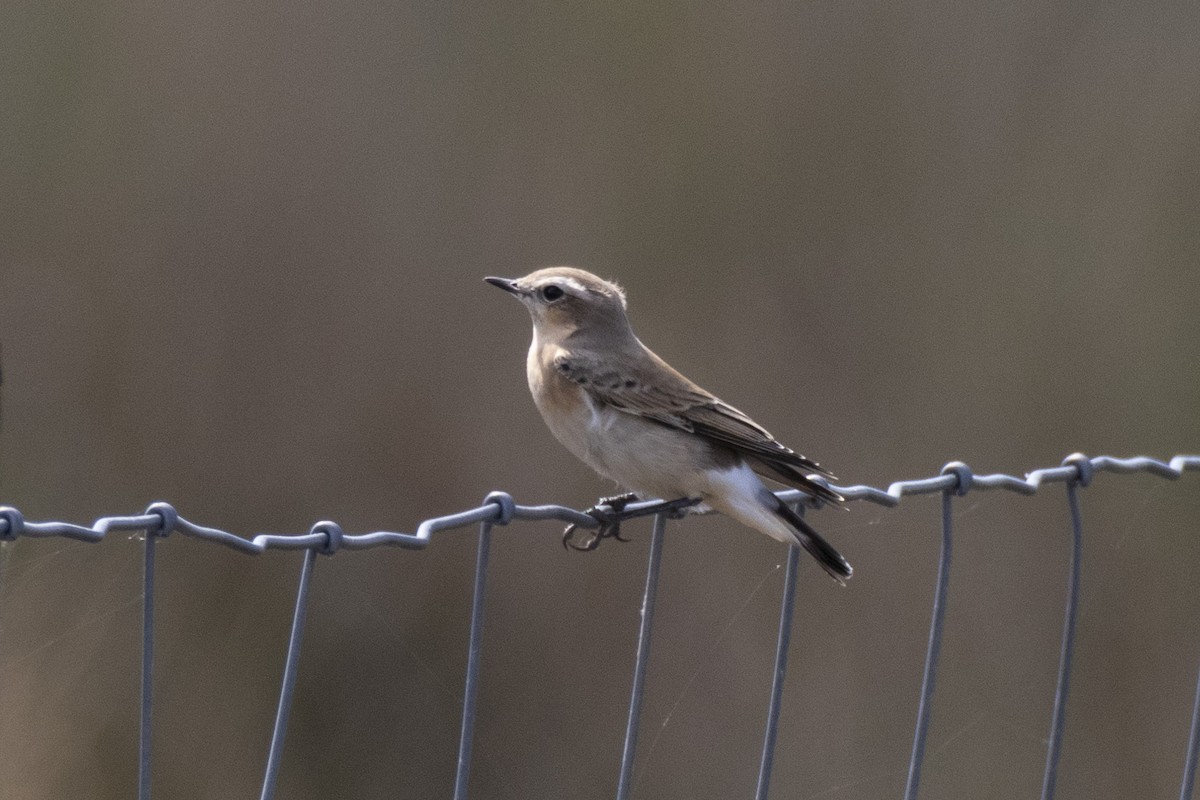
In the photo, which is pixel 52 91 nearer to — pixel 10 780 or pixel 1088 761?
pixel 10 780

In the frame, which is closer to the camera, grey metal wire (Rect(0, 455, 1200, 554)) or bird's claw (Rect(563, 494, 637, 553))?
grey metal wire (Rect(0, 455, 1200, 554))

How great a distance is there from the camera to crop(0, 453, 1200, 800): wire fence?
1940mm

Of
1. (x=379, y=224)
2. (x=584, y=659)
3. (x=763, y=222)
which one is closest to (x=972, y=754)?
(x=584, y=659)

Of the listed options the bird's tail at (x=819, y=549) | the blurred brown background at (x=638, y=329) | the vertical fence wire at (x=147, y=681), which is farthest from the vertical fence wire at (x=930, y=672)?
the blurred brown background at (x=638, y=329)

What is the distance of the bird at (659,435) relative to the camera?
3.41 metres

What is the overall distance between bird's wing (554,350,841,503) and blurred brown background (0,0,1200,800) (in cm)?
183

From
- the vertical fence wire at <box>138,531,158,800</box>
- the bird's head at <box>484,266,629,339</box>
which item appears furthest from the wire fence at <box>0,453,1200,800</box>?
the bird's head at <box>484,266,629,339</box>

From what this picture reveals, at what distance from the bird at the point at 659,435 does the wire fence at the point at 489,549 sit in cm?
9

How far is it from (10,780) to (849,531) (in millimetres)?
3216

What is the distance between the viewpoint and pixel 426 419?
5.70 m

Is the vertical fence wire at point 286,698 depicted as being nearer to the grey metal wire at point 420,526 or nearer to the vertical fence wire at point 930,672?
the grey metal wire at point 420,526

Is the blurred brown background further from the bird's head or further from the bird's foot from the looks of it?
the bird's foot

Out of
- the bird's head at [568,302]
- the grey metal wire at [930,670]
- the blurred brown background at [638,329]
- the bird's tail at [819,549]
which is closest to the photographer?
the grey metal wire at [930,670]

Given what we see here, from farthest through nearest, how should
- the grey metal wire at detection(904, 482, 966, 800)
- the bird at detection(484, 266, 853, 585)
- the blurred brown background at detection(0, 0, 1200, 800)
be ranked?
the blurred brown background at detection(0, 0, 1200, 800), the bird at detection(484, 266, 853, 585), the grey metal wire at detection(904, 482, 966, 800)
